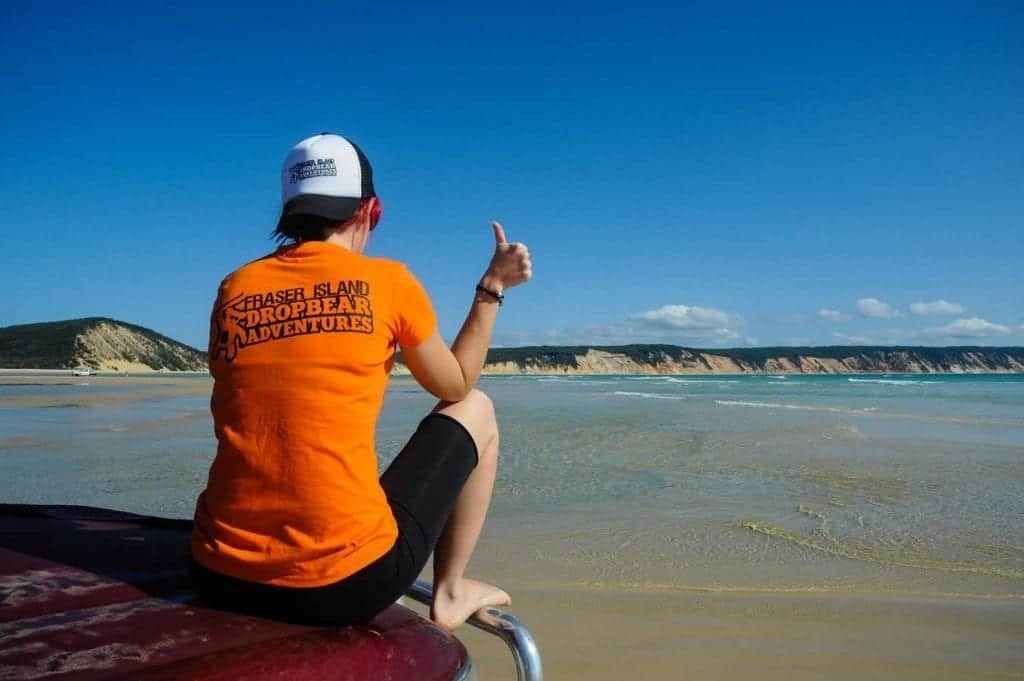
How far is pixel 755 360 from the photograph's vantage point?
459ft

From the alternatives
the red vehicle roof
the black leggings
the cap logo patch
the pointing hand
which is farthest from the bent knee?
the cap logo patch

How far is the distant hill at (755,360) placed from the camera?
414ft

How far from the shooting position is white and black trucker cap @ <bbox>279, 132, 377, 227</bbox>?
6.53ft

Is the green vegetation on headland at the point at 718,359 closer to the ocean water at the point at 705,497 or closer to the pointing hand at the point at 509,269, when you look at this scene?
the ocean water at the point at 705,497

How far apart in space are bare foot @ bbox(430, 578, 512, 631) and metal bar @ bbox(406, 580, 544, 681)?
0.05 m

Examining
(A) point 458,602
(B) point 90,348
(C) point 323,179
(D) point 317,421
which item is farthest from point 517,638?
(B) point 90,348

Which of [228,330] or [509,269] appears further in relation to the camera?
[509,269]

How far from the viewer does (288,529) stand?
5.58ft

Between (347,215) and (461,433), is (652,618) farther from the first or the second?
Answer: (347,215)

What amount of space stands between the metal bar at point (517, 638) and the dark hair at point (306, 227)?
1112 mm

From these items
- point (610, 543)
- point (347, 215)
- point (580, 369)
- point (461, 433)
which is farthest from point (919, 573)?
point (580, 369)

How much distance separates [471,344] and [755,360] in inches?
5709

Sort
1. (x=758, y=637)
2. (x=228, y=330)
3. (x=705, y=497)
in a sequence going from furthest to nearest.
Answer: (x=705, y=497), (x=758, y=637), (x=228, y=330)

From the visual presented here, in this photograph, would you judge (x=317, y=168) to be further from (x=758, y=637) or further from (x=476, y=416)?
(x=758, y=637)
